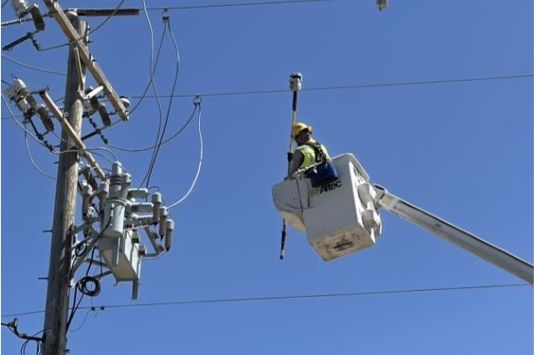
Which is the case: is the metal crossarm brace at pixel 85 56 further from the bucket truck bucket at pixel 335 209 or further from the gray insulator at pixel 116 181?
the bucket truck bucket at pixel 335 209

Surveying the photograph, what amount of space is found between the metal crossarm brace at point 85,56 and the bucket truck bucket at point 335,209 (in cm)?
365

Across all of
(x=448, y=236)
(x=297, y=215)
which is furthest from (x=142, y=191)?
(x=448, y=236)

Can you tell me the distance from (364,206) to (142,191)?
8.97 feet

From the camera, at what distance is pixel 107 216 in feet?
31.4

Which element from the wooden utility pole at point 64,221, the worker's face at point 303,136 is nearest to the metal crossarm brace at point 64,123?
the wooden utility pole at point 64,221

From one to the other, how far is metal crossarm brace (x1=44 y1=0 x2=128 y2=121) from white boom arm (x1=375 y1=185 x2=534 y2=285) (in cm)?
409

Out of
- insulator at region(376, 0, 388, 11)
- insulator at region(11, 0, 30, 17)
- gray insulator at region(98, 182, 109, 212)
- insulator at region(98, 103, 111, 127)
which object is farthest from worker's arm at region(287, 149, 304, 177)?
insulator at region(11, 0, 30, 17)

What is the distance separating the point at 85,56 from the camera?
35.7ft

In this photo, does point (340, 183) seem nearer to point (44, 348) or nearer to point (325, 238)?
point (325, 238)

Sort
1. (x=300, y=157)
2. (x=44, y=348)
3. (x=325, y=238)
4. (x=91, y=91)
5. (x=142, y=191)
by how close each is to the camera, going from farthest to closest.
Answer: (x=91, y=91) < (x=142, y=191) < (x=44, y=348) < (x=300, y=157) < (x=325, y=238)

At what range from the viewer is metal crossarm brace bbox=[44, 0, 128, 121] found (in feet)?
34.6

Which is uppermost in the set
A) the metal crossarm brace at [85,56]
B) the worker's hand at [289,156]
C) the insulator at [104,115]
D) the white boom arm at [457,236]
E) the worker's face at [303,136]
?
the metal crossarm brace at [85,56]

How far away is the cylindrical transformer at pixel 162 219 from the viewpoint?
985cm

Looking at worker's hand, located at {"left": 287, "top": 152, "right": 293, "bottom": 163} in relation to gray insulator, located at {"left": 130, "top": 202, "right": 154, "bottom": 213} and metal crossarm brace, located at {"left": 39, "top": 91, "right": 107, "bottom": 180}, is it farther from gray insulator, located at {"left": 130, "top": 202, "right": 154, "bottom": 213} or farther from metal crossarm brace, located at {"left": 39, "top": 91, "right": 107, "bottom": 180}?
metal crossarm brace, located at {"left": 39, "top": 91, "right": 107, "bottom": 180}
